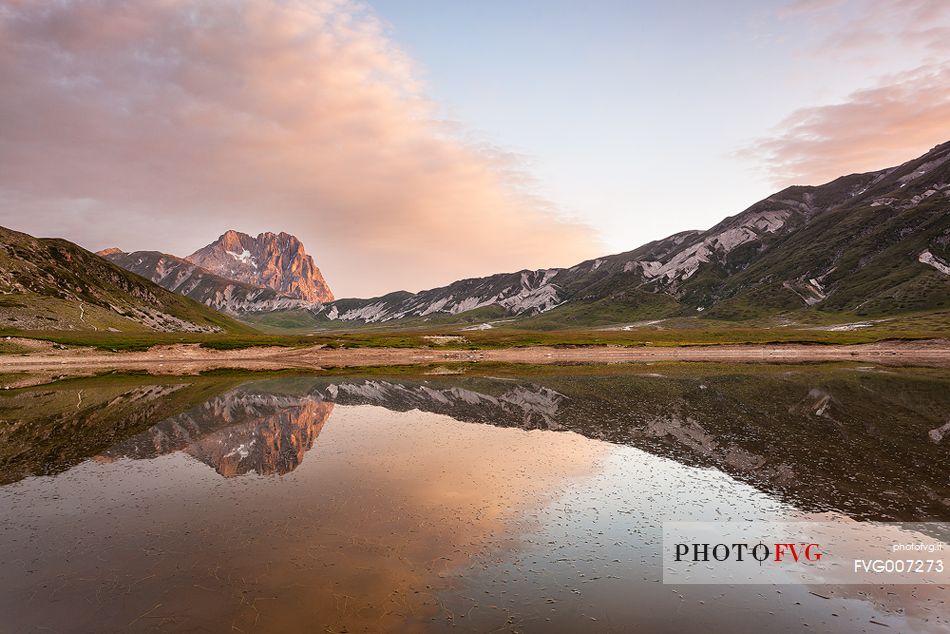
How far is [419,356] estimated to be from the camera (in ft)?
420

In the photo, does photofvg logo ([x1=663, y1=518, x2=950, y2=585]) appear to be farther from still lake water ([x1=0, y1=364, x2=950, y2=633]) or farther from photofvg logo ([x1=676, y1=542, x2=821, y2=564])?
still lake water ([x1=0, y1=364, x2=950, y2=633])

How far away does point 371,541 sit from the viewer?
59.5ft

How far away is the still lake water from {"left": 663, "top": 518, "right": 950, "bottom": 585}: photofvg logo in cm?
75

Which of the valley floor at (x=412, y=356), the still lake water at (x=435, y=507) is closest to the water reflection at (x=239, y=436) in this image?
the still lake water at (x=435, y=507)

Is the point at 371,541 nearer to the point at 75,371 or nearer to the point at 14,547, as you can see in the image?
the point at 14,547

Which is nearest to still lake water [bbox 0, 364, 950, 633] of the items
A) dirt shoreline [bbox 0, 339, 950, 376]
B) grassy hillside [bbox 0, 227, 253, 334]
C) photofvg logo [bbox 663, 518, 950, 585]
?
photofvg logo [bbox 663, 518, 950, 585]

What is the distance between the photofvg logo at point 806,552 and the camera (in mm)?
15598

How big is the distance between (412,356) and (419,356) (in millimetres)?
2067

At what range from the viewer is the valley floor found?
9962 centimetres

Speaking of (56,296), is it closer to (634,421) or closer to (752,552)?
(634,421)

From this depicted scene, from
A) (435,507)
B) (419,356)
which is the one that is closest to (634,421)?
(435,507)

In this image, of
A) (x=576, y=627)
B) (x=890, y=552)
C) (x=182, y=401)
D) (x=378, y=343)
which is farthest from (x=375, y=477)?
(x=378, y=343)

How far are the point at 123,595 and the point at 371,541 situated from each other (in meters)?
7.82

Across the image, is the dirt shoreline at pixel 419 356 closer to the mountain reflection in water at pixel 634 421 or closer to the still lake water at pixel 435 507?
the mountain reflection in water at pixel 634 421
